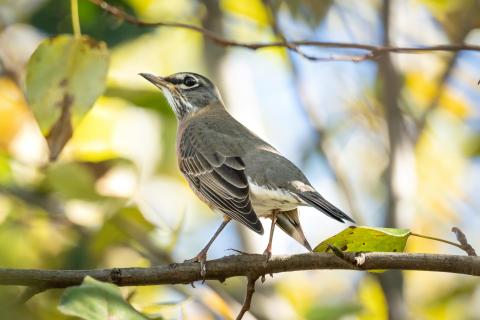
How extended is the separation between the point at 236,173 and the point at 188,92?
1787mm

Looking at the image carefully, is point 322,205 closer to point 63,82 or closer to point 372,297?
point 63,82

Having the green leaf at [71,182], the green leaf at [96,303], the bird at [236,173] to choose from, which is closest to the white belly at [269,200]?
the bird at [236,173]

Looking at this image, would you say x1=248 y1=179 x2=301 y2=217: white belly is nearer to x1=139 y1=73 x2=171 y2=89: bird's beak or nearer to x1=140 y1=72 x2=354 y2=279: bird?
x1=140 y1=72 x2=354 y2=279: bird

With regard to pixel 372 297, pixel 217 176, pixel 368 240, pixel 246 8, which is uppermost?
pixel 246 8

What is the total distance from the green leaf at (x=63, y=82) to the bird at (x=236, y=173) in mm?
974

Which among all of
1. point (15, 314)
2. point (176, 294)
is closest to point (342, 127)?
point (176, 294)

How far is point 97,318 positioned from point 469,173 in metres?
4.91

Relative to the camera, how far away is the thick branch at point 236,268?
3.01 m

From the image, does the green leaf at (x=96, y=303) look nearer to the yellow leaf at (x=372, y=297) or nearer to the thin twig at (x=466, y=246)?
the thin twig at (x=466, y=246)

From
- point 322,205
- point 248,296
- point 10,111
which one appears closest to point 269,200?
point 322,205

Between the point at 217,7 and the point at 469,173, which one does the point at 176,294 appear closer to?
the point at 217,7

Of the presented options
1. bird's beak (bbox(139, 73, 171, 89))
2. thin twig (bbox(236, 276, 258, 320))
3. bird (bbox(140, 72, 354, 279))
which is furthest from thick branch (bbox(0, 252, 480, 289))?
bird's beak (bbox(139, 73, 171, 89))

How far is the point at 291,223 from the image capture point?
482cm

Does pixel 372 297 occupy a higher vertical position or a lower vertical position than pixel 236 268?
higher
